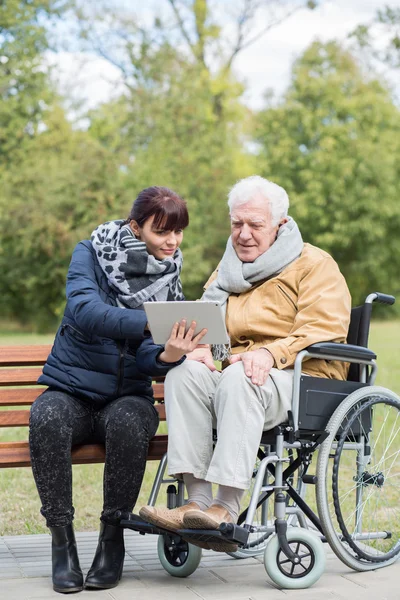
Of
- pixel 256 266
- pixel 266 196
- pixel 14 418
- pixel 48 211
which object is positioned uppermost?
pixel 48 211

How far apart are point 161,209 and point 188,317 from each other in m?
0.51

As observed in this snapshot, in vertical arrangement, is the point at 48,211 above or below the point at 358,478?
above

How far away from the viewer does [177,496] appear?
357 centimetres

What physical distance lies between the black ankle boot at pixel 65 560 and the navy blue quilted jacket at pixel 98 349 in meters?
0.48

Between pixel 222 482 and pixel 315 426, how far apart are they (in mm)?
465

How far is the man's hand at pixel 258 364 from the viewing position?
3.29 meters

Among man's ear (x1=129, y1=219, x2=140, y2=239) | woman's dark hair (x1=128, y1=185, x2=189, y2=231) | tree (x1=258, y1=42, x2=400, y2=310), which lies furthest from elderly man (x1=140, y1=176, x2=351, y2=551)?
tree (x1=258, y1=42, x2=400, y2=310)

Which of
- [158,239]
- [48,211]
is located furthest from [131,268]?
[48,211]

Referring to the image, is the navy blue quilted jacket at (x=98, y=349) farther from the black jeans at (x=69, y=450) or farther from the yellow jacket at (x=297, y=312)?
the yellow jacket at (x=297, y=312)

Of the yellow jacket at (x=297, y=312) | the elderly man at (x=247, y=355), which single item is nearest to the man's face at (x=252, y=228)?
the elderly man at (x=247, y=355)

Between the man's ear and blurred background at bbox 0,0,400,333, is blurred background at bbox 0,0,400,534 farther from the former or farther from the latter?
the man's ear

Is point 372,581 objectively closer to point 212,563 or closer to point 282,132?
point 212,563

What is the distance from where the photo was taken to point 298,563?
131 inches

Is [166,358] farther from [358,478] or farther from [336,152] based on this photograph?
[336,152]
